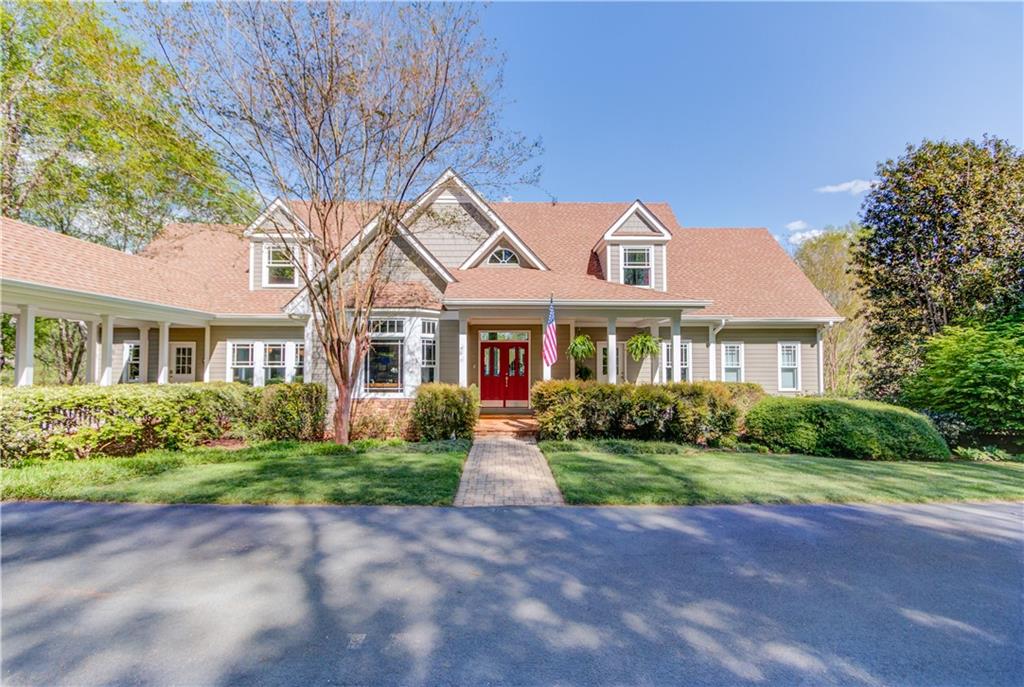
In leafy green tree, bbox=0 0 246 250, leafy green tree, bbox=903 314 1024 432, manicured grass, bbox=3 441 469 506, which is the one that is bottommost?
manicured grass, bbox=3 441 469 506

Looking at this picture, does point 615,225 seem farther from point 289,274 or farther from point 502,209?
point 289,274

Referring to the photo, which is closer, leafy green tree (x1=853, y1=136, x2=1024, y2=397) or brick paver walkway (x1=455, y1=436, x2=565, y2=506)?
brick paver walkway (x1=455, y1=436, x2=565, y2=506)

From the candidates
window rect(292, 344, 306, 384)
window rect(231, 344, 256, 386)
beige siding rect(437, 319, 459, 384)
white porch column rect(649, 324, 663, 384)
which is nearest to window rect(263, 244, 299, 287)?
window rect(292, 344, 306, 384)

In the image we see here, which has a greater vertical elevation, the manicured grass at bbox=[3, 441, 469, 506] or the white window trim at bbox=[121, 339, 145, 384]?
the white window trim at bbox=[121, 339, 145, 384]

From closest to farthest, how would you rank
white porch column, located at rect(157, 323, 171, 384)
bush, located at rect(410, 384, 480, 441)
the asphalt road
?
the asphalt road
bush, located at rect(410, 384, 480, 441)
white porch column, located at rect(157, 323, 171, 384)

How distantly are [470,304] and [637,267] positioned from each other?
7.04m

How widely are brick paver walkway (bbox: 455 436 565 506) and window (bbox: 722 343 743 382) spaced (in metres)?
9.97

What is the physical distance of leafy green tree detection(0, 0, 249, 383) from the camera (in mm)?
9328

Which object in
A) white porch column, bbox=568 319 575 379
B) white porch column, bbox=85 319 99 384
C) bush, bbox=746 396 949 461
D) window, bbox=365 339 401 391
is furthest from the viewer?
white porch column, bbox=568 319 575 379

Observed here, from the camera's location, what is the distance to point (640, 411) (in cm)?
1071

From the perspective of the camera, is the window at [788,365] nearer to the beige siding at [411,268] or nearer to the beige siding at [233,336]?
the beige siding at [411,268]

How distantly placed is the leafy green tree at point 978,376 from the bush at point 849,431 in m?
1.81

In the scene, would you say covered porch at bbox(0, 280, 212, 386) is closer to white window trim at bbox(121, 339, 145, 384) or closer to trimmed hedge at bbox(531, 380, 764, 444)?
white window trim at bbox(121, 339, 145, 384)

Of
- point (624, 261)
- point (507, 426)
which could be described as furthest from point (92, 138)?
point (624, 261)
